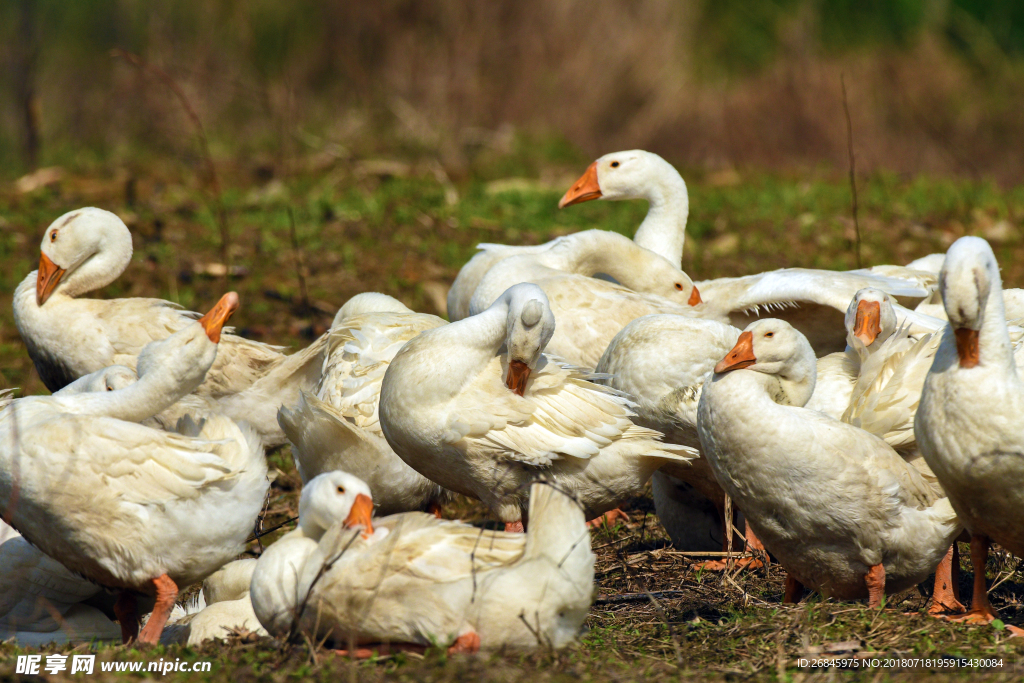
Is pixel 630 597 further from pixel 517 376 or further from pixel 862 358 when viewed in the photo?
pixel 862 358

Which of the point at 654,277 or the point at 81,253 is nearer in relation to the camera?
the point at 81,253

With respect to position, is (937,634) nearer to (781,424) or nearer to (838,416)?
(781,424)

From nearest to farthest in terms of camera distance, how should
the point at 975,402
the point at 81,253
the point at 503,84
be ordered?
the point at 975,402
the point at 81,253
the point at 503,84

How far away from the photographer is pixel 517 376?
4.97 metres

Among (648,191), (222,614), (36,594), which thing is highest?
(648,191)

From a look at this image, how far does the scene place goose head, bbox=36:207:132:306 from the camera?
6617mm

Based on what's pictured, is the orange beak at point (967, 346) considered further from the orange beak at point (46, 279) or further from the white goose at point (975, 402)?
the orange beak at point (46, 279)

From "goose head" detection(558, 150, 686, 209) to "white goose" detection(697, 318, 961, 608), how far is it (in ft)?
10.7

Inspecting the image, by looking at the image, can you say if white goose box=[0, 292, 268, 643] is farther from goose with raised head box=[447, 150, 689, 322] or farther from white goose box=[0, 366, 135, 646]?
goose with raised head box=[447, 150, 689, 322]

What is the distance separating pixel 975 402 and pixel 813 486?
0.67m

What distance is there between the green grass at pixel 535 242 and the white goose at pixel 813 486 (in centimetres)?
26

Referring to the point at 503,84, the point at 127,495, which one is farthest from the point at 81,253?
the point at 503,84

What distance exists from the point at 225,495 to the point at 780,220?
24.0ft

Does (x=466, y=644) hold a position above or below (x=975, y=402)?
below
